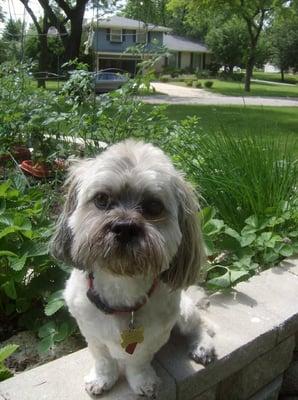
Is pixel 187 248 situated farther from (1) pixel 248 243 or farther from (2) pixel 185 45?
(2) pixel 185 45

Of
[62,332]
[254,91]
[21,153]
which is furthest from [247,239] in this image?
[254,91]

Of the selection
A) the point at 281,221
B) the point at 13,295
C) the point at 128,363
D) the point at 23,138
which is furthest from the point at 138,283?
the point at 23,138

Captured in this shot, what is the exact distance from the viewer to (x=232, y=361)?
225 centimetres

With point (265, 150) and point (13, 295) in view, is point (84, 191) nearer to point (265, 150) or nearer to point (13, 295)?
point (13, 295)

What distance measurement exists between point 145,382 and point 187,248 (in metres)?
0.57

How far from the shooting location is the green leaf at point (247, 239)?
3.09m

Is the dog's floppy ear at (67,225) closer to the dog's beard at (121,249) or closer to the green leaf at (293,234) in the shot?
the dog's beard at (121,249)

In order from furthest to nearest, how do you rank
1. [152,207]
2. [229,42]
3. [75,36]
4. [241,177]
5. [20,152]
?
[229,42] → [75,36] → [20,152] → [241,177] → [152,207]

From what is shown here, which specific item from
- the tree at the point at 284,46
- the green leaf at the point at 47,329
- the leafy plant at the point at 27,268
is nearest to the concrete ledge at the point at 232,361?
the green leaf at the point at 47,329

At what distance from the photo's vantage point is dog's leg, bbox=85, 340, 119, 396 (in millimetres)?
1950

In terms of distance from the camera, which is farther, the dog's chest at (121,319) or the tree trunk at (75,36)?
the tree trunk at (75,36)

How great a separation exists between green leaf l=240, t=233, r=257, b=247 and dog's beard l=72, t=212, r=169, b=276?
1408 millimetres

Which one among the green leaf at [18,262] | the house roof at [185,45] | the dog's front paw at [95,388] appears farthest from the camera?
the house roof at [185,45]

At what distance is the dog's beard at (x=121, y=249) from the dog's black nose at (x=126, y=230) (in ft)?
0.04
